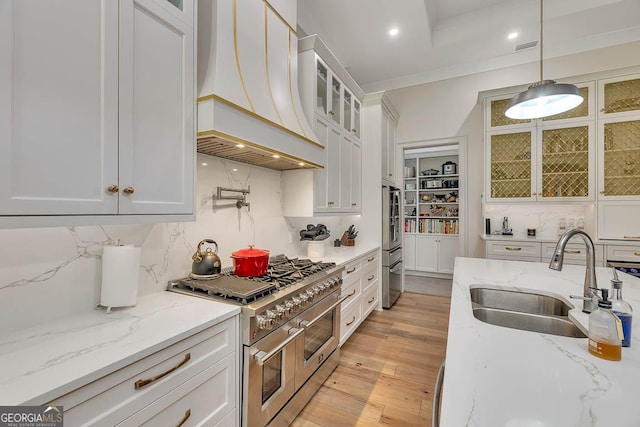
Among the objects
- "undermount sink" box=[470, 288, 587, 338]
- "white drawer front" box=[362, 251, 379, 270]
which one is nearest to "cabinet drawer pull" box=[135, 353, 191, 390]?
"undermount sink" box=[470, 288, 587, 338]

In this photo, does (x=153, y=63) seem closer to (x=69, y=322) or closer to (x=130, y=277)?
(x=130, y=277)

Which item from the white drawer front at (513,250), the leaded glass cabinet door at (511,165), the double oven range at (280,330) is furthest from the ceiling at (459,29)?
the double oven range at (280,330)

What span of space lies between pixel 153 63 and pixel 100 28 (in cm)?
21

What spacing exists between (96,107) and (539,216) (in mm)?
4905

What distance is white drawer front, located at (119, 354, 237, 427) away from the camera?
1.02 meters

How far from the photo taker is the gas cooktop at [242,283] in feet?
4.80

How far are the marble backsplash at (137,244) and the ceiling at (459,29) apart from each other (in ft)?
6.81

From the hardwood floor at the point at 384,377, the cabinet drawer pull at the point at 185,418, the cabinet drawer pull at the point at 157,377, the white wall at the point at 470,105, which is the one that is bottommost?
the hardwood floor at the point at 384,377

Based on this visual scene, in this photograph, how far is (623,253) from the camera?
3.13m

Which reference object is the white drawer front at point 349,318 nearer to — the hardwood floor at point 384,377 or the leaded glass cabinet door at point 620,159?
the hardwood floor at point 384,377

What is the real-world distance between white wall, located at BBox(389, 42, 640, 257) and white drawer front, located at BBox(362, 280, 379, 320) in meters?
1.78

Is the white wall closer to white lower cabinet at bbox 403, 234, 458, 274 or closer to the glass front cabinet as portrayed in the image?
the glass front cabinet

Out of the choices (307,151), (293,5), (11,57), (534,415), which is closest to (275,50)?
(293,5)

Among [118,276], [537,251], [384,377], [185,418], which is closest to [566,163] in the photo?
[537,251]
